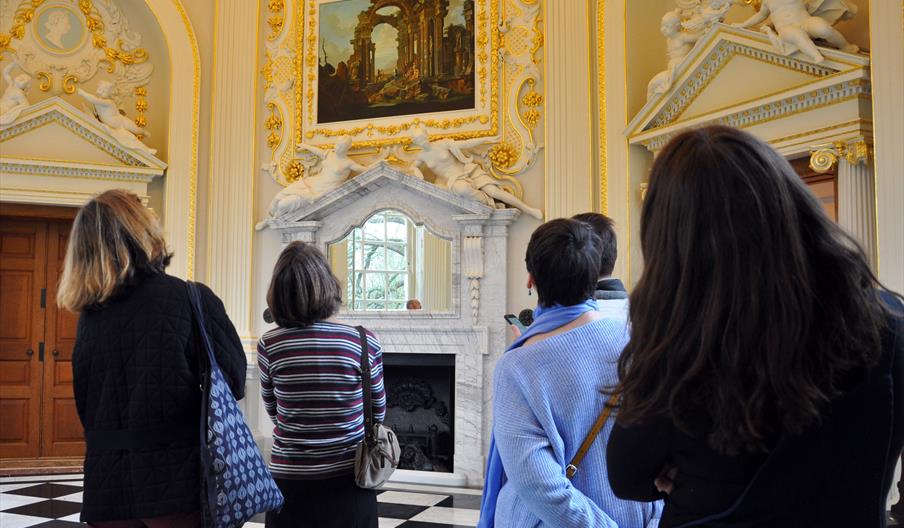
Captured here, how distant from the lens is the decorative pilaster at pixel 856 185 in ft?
18.5

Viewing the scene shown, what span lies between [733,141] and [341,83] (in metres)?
8.34

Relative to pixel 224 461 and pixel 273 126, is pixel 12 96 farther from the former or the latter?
pixel 224 461

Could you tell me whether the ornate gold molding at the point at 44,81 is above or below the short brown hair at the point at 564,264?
above

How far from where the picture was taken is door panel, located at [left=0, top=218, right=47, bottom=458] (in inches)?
353

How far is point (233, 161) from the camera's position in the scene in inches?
368

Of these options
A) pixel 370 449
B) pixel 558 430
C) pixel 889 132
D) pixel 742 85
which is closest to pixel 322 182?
pixel 742 85

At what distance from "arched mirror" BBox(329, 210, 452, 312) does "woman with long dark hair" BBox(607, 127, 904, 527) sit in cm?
708

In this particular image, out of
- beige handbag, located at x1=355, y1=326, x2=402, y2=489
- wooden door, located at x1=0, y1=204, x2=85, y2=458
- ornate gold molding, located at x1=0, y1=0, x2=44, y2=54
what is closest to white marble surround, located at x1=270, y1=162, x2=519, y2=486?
wooden door, located at x1=0, y1=204, x2=85, y2=458

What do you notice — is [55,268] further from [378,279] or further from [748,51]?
[748,51]

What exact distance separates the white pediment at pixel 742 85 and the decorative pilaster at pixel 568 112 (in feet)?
2.04

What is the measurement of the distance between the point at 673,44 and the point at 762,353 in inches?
266

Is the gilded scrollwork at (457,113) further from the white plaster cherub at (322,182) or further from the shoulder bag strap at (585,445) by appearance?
the shoulder bag strap at (585,445)

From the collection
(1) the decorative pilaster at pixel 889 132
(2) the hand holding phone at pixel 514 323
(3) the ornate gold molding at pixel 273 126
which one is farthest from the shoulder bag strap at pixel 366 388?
(3) the ornate gold molding at pixel 273 126

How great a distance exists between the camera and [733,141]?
123 centimetres
